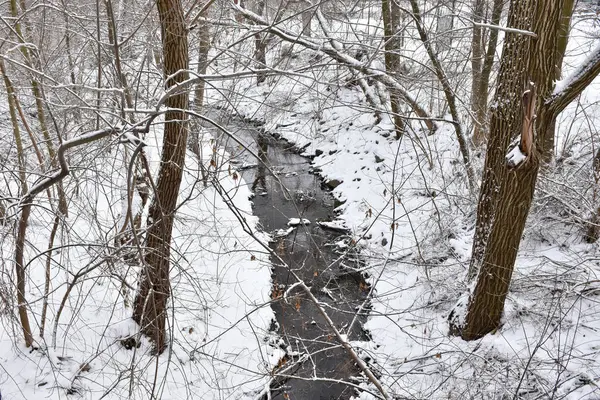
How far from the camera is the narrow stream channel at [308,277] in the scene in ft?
18.4

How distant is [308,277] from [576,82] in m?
5.16

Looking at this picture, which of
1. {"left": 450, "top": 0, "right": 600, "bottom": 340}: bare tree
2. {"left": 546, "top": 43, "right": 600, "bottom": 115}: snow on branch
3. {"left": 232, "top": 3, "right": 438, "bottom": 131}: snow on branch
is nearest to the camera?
{"left": 546, "top": 43, "right": 600, "bottom": 115}: snow on branch

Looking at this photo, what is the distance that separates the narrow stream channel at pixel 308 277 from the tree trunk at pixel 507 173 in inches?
63.5

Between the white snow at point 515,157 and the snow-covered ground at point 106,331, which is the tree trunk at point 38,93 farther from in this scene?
the white snow at point 515,157

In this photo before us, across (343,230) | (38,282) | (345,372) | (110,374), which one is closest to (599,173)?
(345,372)

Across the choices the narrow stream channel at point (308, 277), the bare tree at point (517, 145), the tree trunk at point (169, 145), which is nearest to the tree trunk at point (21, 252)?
the tree trunk at point (169, 145)

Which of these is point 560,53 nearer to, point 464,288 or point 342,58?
point 342,58

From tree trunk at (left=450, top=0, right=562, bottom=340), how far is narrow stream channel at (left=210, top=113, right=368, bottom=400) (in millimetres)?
1613

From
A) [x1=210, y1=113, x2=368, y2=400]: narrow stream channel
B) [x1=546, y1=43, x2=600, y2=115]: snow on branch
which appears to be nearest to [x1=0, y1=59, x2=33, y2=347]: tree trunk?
[x1=210, y1=113, x2=368, y2=400]: narrow stream channel

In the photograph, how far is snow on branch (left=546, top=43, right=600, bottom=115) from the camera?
3.46 metres

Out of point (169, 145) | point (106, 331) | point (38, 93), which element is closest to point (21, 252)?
point (169, 145)

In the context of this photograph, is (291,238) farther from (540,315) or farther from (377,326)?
(540,315)

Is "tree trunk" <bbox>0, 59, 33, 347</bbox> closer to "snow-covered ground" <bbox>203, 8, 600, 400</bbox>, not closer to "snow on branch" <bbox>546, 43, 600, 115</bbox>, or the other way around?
"snow-covered ground" <bbox>203, 8, 600, 400</bbox>

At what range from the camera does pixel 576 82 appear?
3527 millimetres
